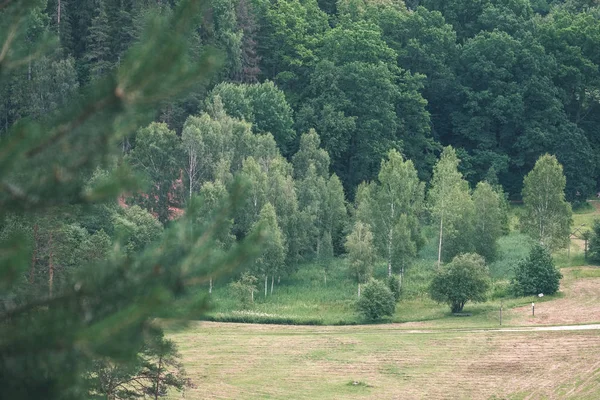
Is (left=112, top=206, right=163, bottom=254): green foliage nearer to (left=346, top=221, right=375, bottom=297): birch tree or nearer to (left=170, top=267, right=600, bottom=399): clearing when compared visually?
(left=170, top=267, right=600, bottom=399): clearing

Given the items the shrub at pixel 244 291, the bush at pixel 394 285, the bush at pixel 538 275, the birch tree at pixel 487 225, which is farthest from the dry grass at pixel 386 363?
the birch tree at pixel 487 225

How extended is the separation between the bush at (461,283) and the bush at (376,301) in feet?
7.48

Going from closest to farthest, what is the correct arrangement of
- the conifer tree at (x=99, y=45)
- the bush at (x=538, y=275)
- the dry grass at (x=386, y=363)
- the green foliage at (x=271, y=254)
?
the dry grass at (x=386, y=363) < the bush at (x=538, y=275) < the green foliage at (x=271, y=254) < the conifer tree at (x=99, y=45)

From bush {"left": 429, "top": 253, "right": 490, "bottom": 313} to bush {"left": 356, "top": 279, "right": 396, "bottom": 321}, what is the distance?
2281 millimetres

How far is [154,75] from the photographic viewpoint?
5.54 meters

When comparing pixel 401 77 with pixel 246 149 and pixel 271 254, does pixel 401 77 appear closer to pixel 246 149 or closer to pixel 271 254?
pixel 246 149

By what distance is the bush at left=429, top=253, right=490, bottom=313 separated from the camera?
45438 mm

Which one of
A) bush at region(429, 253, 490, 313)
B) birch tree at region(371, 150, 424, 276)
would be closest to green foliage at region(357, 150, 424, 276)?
birch tree at region(371, 150, 424, 276)

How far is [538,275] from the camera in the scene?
158 feet

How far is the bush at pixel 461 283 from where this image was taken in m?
45.4

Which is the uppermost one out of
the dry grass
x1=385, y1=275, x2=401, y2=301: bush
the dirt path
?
x1=385, y1=275, x2=401, y2=301: bush

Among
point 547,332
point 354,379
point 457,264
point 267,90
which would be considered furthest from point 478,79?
point 354,379

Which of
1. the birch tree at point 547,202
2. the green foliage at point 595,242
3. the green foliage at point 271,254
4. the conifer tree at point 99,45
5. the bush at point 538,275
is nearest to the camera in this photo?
the bush at point 538,275

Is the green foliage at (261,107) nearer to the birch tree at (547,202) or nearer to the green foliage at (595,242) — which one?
the birch tree at (547,202)
